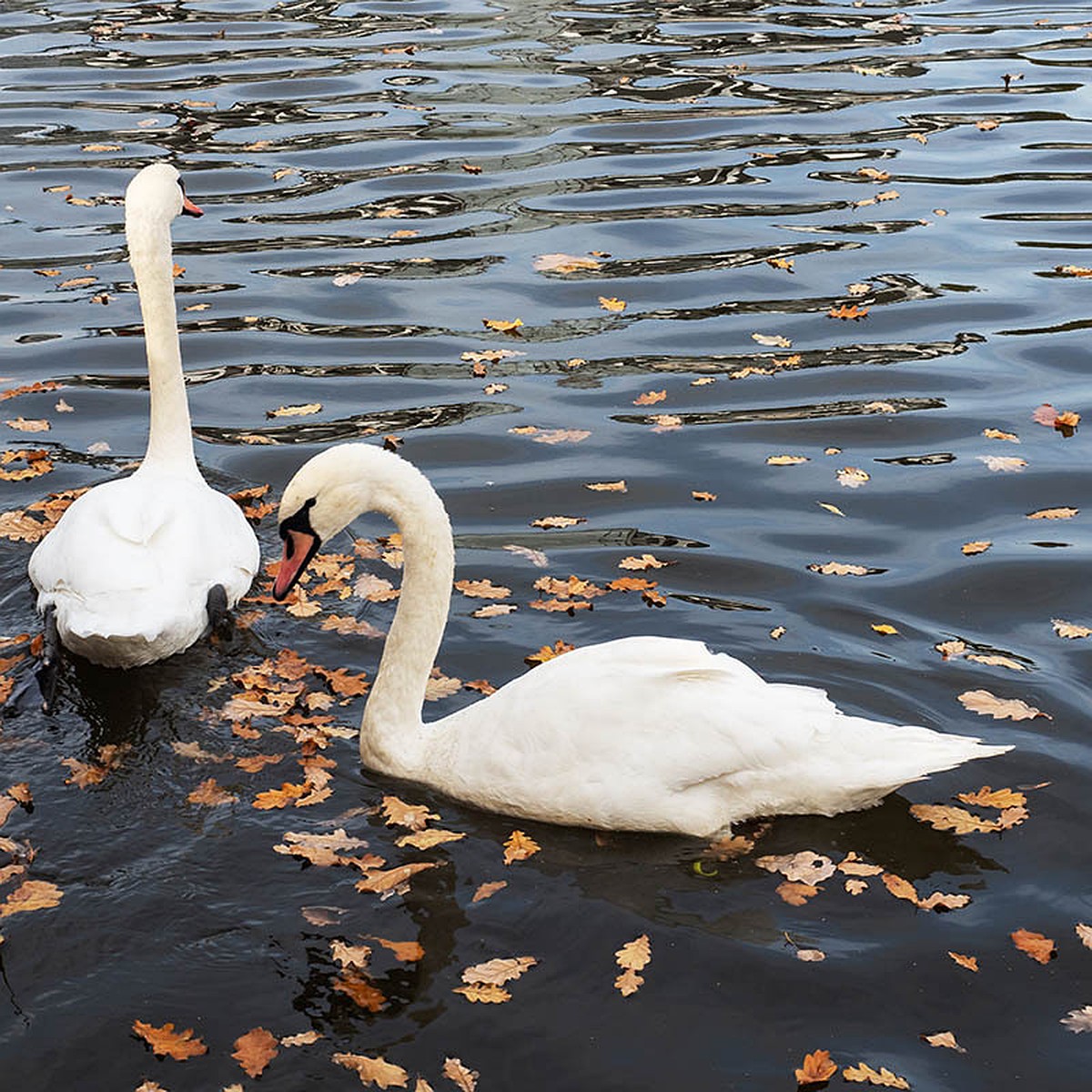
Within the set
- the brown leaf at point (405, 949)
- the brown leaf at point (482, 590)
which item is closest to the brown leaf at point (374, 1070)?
the brown leaf at point (405, 949)

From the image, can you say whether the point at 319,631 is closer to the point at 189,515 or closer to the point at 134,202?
the point at 189,515

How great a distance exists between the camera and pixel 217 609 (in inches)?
297

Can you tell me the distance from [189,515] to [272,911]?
2.26 m

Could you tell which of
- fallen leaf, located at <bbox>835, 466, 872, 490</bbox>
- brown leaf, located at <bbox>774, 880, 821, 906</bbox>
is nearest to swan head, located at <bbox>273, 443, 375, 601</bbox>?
brown leaf, located at <bbox>774, 880, 821, 906</bbox>

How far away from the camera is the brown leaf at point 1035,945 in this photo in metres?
5.65

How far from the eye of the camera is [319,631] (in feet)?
26.0

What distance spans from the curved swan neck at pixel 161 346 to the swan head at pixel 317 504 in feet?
7.26

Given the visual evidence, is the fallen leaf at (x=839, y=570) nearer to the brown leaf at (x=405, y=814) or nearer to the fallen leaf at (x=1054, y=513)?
the fallen leaf at (x=1054, y=513)

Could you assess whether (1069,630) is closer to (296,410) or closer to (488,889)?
(488,889)

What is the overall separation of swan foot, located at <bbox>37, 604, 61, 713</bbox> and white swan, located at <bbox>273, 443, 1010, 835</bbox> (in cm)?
139

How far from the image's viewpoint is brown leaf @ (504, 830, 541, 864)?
621 cm

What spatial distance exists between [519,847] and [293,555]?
139 cm

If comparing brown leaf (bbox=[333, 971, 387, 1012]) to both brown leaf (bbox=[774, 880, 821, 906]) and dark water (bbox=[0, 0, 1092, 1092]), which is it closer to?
dark water (bbox=[0, 0, 1092, 1092])

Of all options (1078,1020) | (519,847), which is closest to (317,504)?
(519,847)
